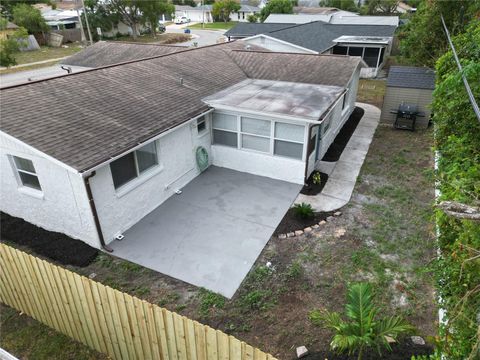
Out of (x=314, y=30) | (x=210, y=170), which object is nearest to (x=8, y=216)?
(x=210, y=170)

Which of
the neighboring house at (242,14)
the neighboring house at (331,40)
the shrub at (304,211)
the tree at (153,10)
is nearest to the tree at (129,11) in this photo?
the tree at (153,10)

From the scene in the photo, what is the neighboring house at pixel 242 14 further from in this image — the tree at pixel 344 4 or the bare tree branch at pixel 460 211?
the bare tree branch at pixel 460 211

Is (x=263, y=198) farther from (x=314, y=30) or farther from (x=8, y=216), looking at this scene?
(x=314, y=30)

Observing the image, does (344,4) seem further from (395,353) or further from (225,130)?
(395,353)

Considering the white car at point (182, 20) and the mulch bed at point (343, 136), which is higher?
the white car at point (182, 20)

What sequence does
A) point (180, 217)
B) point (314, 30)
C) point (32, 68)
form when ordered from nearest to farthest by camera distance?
point (180, 217)
point (314, 30)
point (32, 68)

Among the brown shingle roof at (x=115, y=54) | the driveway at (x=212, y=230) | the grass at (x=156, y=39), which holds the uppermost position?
the brown shingle roof at (x=115, y=54)

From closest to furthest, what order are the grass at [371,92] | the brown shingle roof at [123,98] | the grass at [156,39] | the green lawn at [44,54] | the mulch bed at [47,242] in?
1. the brown shingle roof at [123,98]
2. the mulch bed at [47,242]
3. the grass at [371,92]
4. the green lawn at [44,54]
5. the grass at [156,39]
